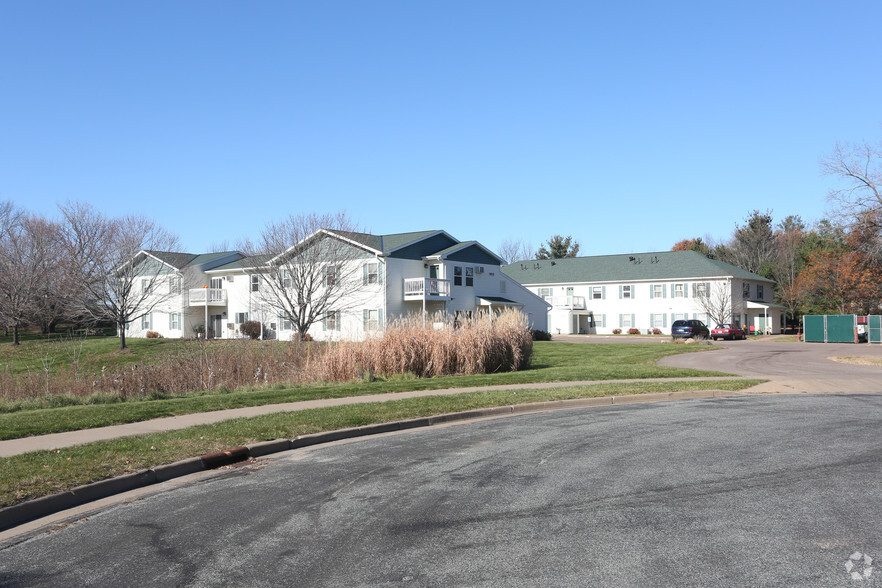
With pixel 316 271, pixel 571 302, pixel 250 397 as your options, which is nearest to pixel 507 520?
pixel 250 397

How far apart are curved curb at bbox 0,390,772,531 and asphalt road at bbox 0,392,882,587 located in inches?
19.1

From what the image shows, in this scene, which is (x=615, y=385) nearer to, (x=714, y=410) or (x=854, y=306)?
(x=714, y=410)

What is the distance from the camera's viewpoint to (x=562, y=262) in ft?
226

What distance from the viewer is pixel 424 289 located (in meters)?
44.6

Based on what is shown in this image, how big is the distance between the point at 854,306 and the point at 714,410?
4718 centimetres

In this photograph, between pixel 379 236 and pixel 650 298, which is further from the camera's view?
pixel 650 298

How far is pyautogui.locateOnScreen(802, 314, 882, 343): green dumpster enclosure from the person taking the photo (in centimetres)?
4159

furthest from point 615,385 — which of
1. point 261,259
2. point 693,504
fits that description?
point 261,259

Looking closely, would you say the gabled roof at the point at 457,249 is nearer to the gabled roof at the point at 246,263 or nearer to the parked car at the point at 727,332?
the gabled roof at the point at 246,263

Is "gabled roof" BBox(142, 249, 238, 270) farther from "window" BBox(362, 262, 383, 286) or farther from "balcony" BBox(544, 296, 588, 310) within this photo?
"balcony" BBox(544, 296, 588, 310)

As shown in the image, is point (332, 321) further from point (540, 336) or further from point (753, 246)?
point (753, 246)

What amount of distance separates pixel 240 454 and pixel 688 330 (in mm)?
42577

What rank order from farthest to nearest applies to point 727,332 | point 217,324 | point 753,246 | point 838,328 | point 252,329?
point 753,246 → point 217,324 → point 727,332 → point 252,329 → point 838,328

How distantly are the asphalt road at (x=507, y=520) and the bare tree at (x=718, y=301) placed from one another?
47004 millimetres
